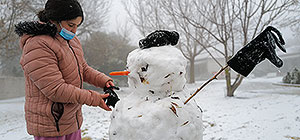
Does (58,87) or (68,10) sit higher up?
(68,10)

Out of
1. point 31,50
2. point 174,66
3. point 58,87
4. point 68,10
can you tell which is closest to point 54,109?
point 58,87

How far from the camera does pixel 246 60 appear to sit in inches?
39.6

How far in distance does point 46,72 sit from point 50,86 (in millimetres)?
88

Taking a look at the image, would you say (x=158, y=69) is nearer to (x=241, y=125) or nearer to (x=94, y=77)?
(x=94, y=77)

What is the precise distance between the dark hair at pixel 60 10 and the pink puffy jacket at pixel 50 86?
133 mm

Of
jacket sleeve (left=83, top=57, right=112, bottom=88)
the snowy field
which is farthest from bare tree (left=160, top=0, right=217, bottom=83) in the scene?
jacket sleeve (left=83, top=57, right=112, bottom=88)

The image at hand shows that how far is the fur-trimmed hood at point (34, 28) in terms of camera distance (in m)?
1.05

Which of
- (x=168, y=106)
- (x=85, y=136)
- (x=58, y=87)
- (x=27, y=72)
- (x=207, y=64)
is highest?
(x=27, y=72)

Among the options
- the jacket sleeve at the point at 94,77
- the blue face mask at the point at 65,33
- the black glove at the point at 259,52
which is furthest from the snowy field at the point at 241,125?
the blue face mask at the point at 65,33

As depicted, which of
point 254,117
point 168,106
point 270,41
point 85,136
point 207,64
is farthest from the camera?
point 207,64

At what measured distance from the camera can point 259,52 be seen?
100 centimetres

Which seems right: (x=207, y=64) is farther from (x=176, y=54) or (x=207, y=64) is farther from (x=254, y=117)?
(x=176, y=54)

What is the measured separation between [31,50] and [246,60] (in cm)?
131

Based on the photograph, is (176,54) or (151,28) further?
(151,28)
